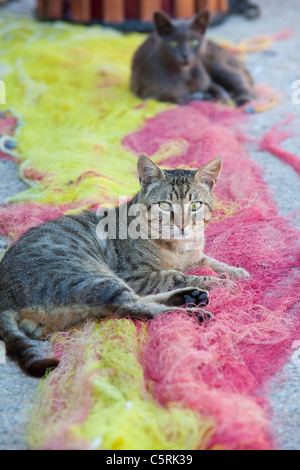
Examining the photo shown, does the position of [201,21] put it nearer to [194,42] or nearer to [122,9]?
[194,42]

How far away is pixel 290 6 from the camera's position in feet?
26.8

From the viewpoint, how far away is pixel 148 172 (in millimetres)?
2697

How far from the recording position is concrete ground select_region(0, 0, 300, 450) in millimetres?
1934

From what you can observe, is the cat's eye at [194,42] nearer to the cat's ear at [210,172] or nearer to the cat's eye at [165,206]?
the cat's ear at [210,172]

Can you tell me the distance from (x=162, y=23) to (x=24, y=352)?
3970 millimetres

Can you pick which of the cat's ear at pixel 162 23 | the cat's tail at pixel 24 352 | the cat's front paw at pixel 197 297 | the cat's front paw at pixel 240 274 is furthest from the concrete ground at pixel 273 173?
the cat's ear at pixel 162 23

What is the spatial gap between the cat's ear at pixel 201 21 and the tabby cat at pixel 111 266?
9.77 ft

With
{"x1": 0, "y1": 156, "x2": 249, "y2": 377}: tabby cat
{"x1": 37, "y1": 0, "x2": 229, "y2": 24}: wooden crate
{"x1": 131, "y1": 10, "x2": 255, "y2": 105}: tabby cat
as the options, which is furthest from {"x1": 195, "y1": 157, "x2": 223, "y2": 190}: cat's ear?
{"x1": 37, "y1": 0, "x2": 229, "y2": 24}: wooden crate

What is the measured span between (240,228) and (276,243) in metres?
0.23

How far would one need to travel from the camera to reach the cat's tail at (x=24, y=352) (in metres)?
2.12

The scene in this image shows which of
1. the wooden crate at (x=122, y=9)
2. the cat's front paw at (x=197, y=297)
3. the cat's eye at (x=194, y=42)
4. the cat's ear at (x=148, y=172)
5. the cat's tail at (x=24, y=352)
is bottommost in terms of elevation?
the wooden crate at (x=122, y=9)

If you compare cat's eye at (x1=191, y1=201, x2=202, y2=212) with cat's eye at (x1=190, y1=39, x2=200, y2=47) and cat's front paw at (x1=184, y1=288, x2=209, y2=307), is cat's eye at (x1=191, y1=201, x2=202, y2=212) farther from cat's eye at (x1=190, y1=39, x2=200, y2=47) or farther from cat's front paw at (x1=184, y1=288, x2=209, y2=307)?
cat's eye at (x1=190, y1=39, x2=200, y2=47)
